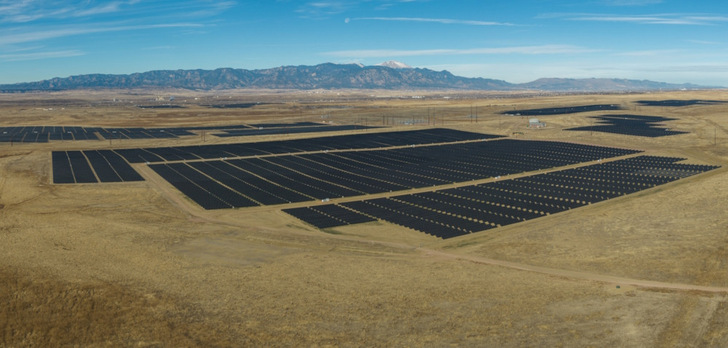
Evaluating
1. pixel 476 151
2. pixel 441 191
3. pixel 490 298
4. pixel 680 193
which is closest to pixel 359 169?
pixel 441 191

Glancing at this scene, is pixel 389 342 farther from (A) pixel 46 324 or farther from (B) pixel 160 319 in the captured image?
(A) pixel 46 324

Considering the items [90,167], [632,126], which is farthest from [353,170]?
[632,126]

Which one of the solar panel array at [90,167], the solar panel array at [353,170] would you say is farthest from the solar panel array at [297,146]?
the solar panel array at [353,170]

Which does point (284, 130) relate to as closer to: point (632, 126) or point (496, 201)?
point (632, 126)

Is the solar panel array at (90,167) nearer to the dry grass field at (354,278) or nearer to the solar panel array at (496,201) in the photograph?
the dry grass field at (354,278)

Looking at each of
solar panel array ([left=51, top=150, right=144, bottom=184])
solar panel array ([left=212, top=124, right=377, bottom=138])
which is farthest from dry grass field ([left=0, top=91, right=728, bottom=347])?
solar panel array ([left=212, top=124, right=377, bottom=138])

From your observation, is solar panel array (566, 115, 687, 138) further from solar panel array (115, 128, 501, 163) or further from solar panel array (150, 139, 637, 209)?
solar panel array (115, 128, 501, 163)
